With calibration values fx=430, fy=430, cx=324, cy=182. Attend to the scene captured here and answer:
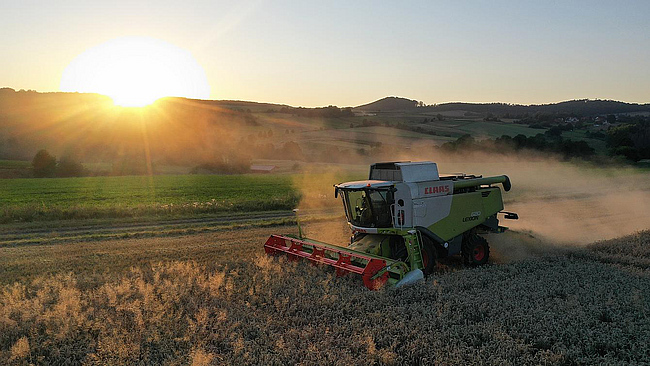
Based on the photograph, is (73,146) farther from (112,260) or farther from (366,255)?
(366,255)

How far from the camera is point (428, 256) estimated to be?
9.66 m

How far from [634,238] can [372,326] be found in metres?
9.84

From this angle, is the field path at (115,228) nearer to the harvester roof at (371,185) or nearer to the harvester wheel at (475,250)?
the harvester roof at (371,185)

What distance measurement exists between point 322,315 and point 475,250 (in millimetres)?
5303

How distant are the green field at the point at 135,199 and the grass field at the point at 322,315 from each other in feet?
33.6

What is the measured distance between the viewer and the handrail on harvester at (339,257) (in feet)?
26.6

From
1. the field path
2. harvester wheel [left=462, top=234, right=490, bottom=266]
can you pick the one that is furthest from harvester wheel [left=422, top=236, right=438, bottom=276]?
the field path

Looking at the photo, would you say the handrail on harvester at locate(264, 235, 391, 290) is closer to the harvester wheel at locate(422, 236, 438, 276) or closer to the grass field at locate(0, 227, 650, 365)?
the grass field at locate(0, 227, 650, 365)

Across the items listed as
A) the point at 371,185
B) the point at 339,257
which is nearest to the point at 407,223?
the point at 371,185

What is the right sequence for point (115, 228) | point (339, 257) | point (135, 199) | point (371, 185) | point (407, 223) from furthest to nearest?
point (135, 199), point (115, 228), point (371, 185), point (407, 223), point (339, 257)

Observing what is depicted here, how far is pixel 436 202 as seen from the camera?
989 centimetres

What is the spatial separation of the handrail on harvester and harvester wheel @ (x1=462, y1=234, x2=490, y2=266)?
2987 mm

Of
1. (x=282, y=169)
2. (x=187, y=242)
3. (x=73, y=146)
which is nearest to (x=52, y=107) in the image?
(x=73, y=146)

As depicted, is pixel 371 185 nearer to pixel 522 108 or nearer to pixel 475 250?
pixel 475 250
